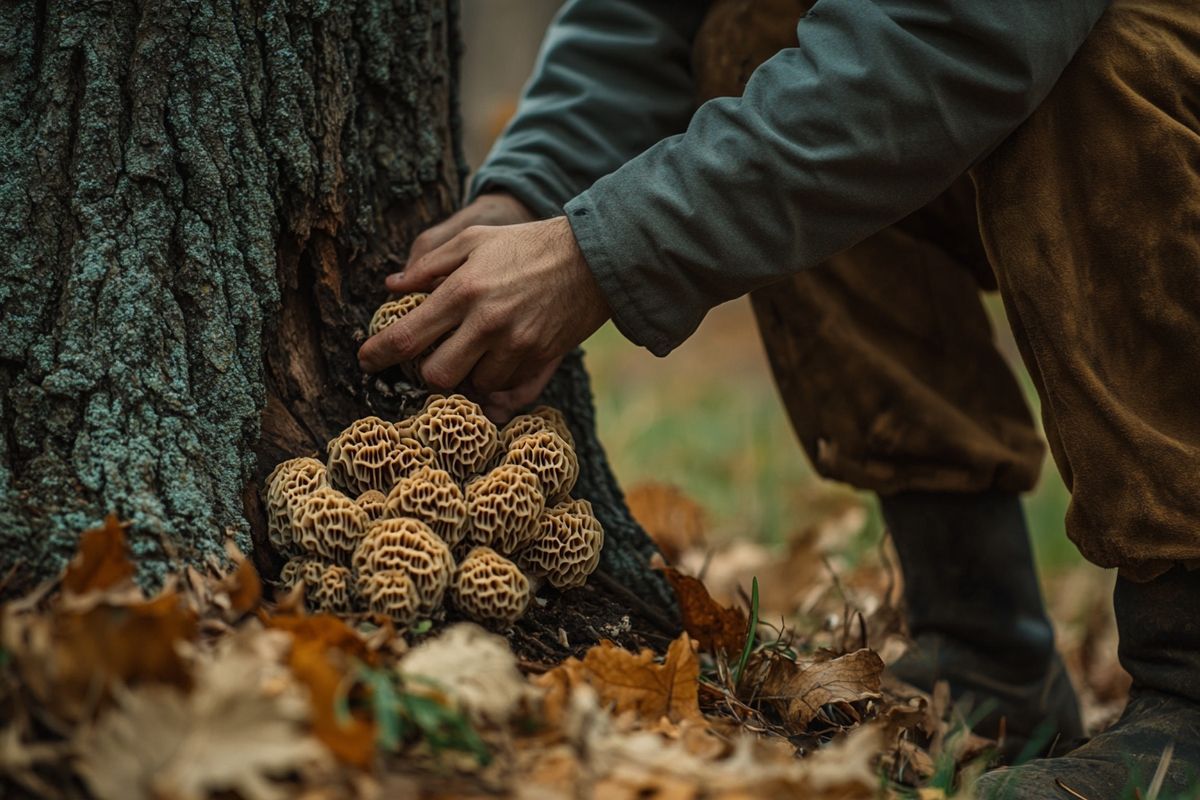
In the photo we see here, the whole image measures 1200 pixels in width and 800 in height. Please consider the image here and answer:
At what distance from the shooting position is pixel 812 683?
7.13 feet

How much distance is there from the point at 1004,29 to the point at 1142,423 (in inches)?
32.0

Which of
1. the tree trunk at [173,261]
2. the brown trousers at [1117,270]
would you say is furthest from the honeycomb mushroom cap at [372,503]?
the brown trousers at [1117,270]

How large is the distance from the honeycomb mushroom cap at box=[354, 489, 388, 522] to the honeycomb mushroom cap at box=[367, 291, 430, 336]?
1.38 ft

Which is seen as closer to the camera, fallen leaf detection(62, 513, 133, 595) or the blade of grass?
fallen leaf detection(62, 513, 133, 595)

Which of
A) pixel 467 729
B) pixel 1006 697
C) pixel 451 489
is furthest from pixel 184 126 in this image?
pixel 1006 697

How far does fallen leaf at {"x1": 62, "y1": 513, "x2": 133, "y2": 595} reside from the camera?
5.03 ft

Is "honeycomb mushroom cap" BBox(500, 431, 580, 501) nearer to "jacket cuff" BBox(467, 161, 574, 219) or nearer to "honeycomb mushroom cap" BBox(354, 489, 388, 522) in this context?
"honeycomb mushroom cap" BBox(354, 489, 388, 522)

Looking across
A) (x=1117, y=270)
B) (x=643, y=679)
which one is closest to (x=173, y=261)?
(x=643, y=679)

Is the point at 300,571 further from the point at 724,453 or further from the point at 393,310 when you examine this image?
the point at 724,453

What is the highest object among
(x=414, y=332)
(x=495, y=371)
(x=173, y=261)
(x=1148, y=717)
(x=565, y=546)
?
(x=173, y=261)

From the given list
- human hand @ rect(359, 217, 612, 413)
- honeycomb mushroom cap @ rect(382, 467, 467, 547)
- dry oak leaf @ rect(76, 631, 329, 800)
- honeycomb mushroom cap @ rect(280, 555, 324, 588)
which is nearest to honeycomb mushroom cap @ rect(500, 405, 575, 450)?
human hand @ rect(359, 217, 612, 413)

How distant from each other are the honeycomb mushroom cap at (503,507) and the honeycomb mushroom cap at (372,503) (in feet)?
0.53

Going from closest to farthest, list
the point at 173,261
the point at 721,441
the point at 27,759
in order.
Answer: the point at 27,759
the point at 173,261
the point at 721,441

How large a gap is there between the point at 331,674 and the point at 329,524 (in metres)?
0.59
